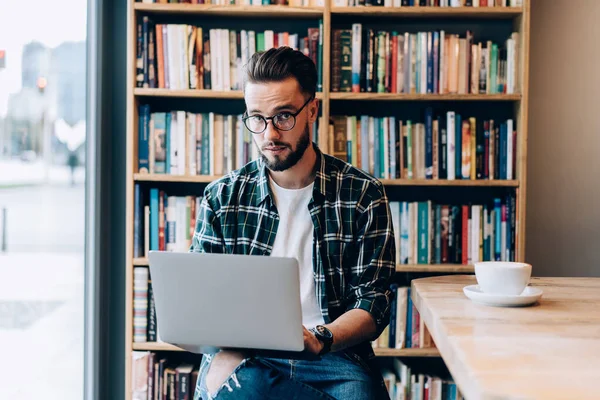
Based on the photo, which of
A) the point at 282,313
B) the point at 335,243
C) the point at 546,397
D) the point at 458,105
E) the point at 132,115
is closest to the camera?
the point at 546,397

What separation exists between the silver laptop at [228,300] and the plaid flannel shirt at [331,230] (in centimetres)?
43

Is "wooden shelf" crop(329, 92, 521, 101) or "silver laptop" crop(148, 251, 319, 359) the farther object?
"wooden shelf" crop(329, 92, 521, 101)

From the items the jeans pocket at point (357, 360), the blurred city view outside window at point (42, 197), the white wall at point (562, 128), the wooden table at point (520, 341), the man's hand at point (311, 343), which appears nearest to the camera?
the wooden table at point (520, 341)

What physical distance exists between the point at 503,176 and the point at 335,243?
1042 mm

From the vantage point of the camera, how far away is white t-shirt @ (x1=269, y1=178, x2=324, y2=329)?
1.69 m

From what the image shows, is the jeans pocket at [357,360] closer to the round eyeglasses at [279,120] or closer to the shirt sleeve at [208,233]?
the shirt sleeve at [208,233]

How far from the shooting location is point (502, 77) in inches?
97.9

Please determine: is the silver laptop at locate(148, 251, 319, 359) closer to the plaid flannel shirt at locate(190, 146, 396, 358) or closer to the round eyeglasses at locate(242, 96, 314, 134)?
the plaid flannel shirt at locate(190, 146, 396, 358)

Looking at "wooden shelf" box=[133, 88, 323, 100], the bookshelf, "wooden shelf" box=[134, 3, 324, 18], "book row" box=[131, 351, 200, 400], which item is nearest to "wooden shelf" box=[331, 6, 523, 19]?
the bookshelf

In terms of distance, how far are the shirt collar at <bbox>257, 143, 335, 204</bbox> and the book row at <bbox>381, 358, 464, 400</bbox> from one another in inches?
40.3

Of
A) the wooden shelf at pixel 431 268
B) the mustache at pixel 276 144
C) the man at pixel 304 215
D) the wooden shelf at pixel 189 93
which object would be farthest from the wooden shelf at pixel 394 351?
the mustache at pixel 276 144

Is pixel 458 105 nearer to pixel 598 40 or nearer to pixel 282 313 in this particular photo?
pixel 598 40

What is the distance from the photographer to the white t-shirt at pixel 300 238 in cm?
169

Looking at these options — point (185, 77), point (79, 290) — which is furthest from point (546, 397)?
point (79, 290)
